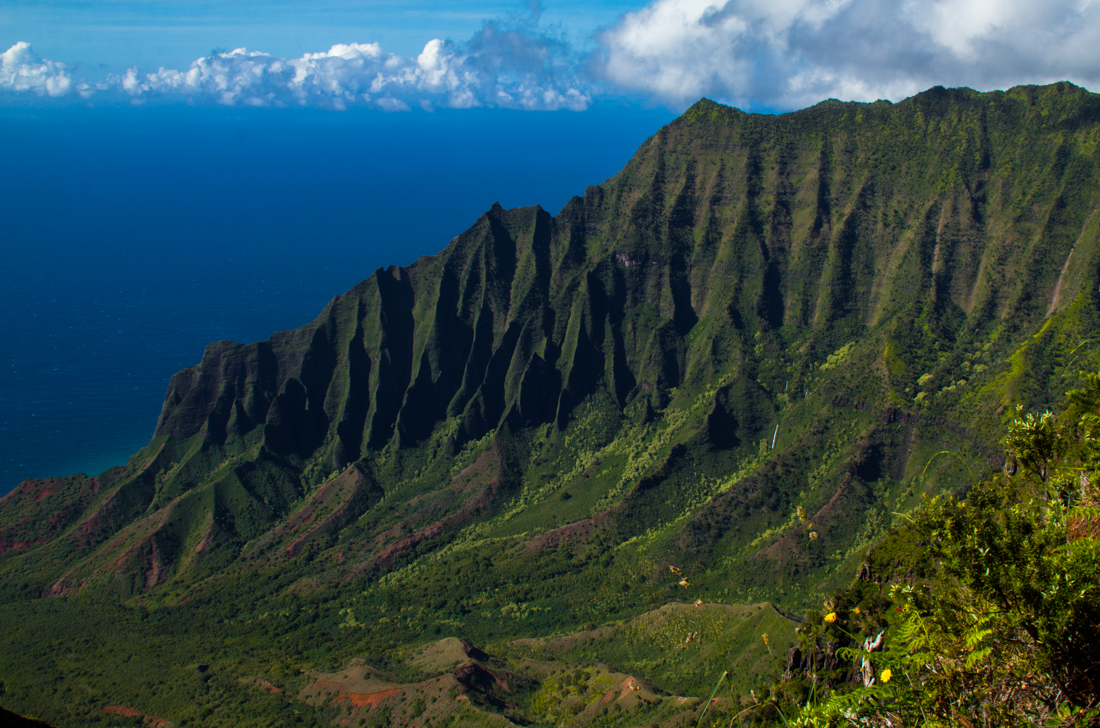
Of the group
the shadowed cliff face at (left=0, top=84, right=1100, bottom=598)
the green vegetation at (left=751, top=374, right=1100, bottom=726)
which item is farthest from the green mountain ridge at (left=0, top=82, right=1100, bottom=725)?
the green vegetation at (left=751, top=374, right=1100, bottom=726)

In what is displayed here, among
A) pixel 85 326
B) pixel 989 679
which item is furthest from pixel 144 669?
pixel 85 326

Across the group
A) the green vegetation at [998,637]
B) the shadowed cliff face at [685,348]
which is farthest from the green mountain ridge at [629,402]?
the green vegetation at [998,637]

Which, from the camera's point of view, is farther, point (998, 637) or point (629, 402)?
point (629, 402)

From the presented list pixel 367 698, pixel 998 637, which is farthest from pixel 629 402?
pixel 998 637

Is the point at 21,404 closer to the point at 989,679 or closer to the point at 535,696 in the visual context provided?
the point at 535,696

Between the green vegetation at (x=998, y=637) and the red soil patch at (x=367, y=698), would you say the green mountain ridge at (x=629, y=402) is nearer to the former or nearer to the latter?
the red soil patch at (x=367, y=698)

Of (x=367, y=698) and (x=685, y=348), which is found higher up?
(x=685, y=348)

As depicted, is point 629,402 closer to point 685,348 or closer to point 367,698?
point 685,348
